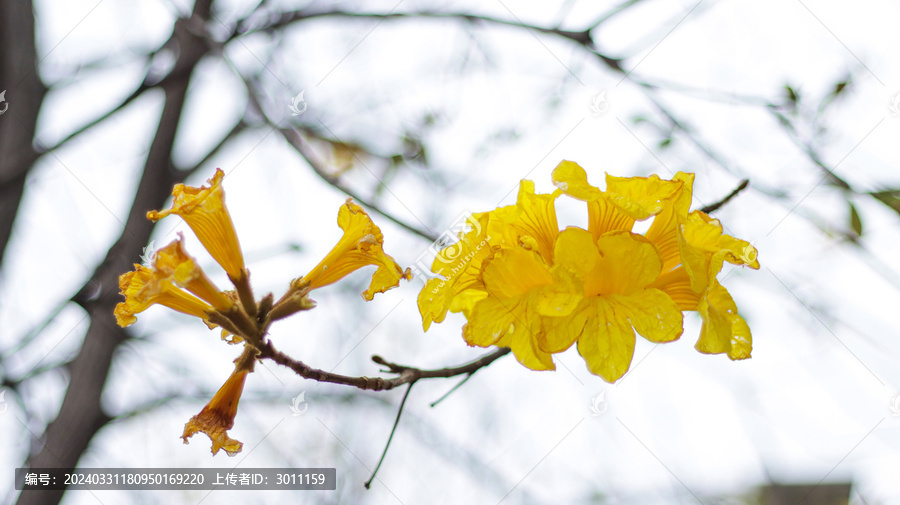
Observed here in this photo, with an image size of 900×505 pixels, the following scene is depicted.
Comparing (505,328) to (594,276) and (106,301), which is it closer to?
(594,276)

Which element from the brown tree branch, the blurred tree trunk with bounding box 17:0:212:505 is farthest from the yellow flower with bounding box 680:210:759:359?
the blurred tree trunk with bounding box 17:0:212:505

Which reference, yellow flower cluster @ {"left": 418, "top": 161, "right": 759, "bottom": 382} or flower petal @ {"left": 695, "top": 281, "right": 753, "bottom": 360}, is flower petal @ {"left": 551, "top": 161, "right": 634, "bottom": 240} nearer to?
yellow flower cluster @ {"left": 418, "top": 161, "right": 759, "bottom": 382}

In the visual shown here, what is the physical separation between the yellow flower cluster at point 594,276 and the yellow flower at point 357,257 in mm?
170

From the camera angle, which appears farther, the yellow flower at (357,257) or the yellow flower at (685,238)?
the yellow flower at (357,257)

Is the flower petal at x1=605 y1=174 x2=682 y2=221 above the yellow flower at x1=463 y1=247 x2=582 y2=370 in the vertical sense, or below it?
above

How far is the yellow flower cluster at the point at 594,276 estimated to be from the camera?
1450 mm

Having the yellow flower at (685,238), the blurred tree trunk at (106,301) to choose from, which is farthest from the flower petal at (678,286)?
the blurred tree trunk at (106,301)

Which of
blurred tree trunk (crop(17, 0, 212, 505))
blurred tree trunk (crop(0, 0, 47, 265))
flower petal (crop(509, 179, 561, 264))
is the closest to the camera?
flower petal (crop(509, 179, 561, 264))

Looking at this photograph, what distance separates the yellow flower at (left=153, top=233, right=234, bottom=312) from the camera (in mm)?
1433

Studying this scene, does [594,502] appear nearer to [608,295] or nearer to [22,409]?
[608,295]

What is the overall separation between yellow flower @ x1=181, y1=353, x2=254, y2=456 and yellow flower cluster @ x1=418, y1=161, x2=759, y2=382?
0.64 m

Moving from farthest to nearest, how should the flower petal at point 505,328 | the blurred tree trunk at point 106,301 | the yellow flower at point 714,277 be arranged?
the blurred tree trunk at point 106,301, the flower petal at point 505,328, the yellow flower at point 714,277

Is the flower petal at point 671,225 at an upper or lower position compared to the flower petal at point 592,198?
lower

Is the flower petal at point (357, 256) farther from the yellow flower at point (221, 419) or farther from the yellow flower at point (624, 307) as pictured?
the yellow flower at point (624, 307)
